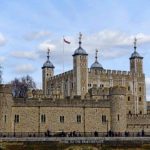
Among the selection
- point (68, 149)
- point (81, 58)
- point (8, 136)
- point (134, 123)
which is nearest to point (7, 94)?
point (8, 136)

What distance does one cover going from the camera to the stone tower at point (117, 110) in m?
68.8

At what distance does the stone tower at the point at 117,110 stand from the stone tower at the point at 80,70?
31638 millimetres

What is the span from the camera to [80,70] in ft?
333

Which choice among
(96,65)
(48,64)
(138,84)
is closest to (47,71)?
(48,64)

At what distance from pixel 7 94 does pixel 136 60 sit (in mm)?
55661

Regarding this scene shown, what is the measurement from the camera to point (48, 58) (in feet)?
392

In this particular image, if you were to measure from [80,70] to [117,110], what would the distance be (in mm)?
33732

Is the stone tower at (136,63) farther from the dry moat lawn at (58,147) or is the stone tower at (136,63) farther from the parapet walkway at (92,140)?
the dry moat lawn at (58,147)

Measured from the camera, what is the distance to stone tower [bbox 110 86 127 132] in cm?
6875

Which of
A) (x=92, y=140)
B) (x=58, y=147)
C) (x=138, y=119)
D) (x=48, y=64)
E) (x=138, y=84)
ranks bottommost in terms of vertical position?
(x=58, y=147)

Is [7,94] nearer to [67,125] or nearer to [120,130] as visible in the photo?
[67,125]

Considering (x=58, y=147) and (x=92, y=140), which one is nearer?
(x=58, y=147)

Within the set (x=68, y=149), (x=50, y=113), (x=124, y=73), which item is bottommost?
(x=68, y=149)

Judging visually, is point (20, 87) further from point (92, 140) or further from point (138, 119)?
point (92, 140)
